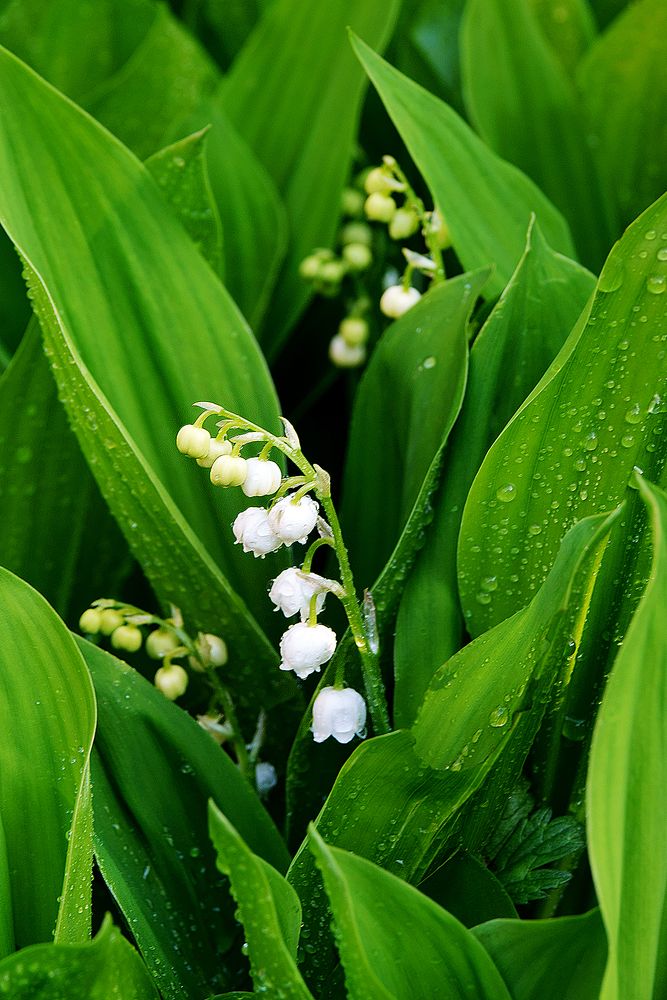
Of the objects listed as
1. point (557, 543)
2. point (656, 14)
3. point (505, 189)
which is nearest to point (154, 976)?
point (557, 543)

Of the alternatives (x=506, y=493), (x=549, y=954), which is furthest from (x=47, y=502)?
(x=549, y=954)

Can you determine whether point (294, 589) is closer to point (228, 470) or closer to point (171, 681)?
point (228, 470)

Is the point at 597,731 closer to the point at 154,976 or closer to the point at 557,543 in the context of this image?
the point at 557,543

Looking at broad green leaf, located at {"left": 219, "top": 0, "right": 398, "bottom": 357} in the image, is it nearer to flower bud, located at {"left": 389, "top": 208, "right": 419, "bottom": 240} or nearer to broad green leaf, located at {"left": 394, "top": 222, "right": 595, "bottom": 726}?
flower bud, located at {"left": 389, "top": 208, "right": 419, "bottom": 240}

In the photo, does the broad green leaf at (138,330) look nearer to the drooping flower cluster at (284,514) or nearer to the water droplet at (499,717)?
the drooping flower cluster at (284,514)

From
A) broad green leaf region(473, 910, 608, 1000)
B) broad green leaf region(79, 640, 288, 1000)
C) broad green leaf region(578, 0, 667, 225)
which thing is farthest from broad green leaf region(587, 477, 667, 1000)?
broad green leaf region(578, 0, 667, 225)

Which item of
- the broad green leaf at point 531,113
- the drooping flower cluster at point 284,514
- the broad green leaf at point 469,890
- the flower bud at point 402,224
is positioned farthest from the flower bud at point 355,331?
the broad green leaf at point 469,890
